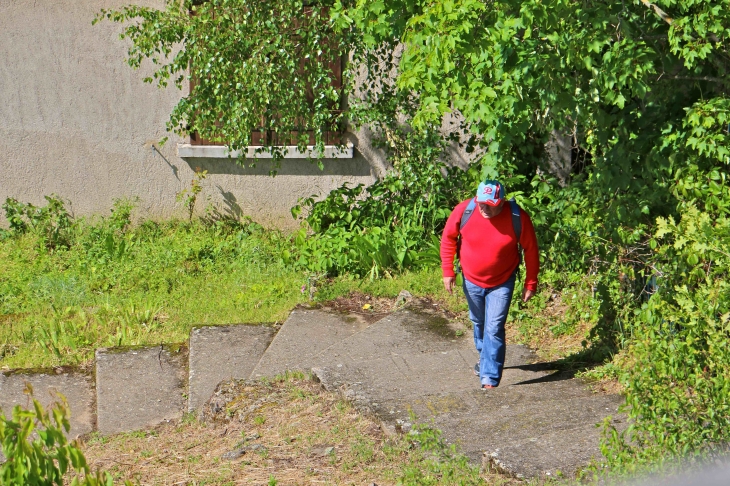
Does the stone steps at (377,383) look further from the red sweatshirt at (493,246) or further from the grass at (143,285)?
the red sweatshirt at (493,246)

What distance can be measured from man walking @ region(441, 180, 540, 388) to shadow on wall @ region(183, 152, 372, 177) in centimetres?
405

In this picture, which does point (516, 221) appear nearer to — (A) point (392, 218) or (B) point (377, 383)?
(B) point (377, 383)

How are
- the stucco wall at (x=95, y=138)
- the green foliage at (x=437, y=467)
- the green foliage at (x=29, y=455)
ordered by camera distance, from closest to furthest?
the green foliage at (x=29, y=455)
the green foliage at (x=437, y=467)
the stucco wall at (x=95, y=138)

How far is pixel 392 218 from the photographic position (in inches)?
354

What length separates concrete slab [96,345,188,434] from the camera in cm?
643

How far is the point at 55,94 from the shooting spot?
9703 millimetres

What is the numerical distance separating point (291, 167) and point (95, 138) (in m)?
2.24

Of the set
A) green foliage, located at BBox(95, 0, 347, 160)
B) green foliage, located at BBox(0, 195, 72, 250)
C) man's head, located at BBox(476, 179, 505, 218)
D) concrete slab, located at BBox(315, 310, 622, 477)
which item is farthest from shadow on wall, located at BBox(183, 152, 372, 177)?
man's head, located at BBox(476, 179, 505, 218)

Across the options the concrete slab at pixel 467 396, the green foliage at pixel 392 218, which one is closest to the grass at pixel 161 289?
the green foliage at pixel 392 218

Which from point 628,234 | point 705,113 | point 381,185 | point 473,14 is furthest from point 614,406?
point 381,185

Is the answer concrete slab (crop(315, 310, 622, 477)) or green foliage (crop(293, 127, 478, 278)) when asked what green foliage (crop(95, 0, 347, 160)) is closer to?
green foliage (crop(293, 127, 478, 278))

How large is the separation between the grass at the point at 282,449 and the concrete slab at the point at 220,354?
667 millimetres

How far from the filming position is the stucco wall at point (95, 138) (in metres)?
9.56

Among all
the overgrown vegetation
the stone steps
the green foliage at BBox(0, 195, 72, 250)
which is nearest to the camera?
the overgrown vegetation
